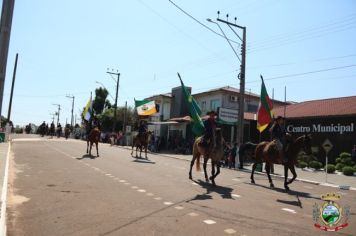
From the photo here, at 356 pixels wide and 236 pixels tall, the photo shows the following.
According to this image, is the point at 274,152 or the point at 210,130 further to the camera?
the point at 274,152

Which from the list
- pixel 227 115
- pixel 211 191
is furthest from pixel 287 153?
pixel 227 115

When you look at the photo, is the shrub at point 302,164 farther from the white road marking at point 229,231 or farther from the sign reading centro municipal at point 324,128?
the white road marking at point 229,231

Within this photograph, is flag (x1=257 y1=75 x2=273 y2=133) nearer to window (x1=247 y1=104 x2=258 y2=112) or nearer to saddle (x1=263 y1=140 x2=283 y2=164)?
saddle (x1=263 y1=140 x2=283 y2=164)

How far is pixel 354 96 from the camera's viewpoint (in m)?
33.0

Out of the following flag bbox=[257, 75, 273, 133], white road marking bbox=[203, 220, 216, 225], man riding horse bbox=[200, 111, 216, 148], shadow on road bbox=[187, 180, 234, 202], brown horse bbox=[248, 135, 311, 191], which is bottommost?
white road marking bbox=[203, 220, 216, 225]

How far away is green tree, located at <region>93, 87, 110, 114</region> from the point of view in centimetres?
9050

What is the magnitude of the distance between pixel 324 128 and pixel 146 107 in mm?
18238

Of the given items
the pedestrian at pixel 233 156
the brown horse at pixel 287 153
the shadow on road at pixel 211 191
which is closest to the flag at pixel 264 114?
the pedestrian at pixel 233 156

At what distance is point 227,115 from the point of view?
2802cm

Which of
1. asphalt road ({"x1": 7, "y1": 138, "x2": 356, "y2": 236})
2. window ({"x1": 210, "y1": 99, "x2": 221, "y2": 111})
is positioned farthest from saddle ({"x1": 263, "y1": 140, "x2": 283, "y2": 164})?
window ({"x1": 210, "y1": 99, "x2": 221, "y2": 111})

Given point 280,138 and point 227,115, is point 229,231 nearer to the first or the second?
point 280,138

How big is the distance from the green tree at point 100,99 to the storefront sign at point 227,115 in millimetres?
65664

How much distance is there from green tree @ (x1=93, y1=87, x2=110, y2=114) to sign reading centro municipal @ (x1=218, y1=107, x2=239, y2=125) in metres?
65.7

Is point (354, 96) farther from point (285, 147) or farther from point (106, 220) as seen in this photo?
point (106, 220)
